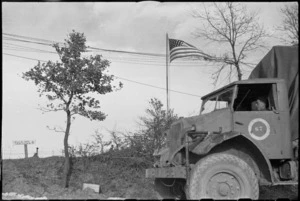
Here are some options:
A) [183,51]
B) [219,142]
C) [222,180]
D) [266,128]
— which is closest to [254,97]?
[266,128]

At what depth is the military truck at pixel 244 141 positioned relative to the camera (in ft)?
25.4

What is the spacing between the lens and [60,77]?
13367mm

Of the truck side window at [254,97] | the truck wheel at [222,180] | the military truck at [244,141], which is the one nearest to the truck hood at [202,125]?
the military truck at [244,141]

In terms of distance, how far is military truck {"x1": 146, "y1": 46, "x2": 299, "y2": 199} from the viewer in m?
7.75

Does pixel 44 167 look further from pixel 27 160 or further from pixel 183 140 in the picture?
pixel 183 140

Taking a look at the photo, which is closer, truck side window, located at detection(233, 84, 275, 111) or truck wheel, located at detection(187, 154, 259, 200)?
truck wheel, located at detection(187, 154, 259, 200)

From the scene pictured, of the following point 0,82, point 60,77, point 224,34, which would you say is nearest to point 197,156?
point 0,82

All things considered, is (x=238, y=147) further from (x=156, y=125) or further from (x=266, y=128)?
(x=156, y=125)

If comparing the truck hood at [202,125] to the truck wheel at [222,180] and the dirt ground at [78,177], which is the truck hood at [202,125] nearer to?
the truck wheel at [222,180]

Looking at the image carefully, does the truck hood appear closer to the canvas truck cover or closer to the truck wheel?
the truck wheel

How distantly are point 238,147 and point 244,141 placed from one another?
6.8 inches

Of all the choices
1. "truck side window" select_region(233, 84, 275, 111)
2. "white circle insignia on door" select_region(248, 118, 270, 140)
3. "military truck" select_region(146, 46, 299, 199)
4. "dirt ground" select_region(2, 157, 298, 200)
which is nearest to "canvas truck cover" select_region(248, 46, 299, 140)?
"military truck" select_region(146, 46, 299, 199)

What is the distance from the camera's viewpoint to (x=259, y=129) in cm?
850

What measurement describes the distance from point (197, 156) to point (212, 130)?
653 mm
